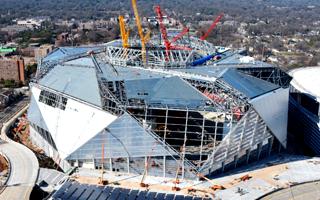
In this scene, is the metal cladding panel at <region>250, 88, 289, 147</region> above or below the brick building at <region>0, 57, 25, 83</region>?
above

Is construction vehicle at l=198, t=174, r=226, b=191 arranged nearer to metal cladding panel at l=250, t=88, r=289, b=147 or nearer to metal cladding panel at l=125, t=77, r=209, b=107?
metal cladding panel at l=125, t=77, r=209, b=107

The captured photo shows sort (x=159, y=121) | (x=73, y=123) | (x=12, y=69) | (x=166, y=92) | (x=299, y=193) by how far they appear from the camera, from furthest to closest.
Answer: (x=12, y=69)
(x=73, y=123)
(x=166, y=92)
(x=159, y=121)
(x=299, y=193)

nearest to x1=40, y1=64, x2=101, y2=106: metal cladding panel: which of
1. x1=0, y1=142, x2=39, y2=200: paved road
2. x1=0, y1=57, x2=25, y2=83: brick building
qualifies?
x1=0, y1=142, x2=39, y2=200: paved road

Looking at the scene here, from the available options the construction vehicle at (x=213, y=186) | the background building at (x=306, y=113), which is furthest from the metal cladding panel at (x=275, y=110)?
the construction vehicle at (x=213, y=186)

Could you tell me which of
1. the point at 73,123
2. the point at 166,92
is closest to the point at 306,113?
the point at 166,92

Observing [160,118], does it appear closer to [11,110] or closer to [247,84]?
[247,84]

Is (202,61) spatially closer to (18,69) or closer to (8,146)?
(8,146)
